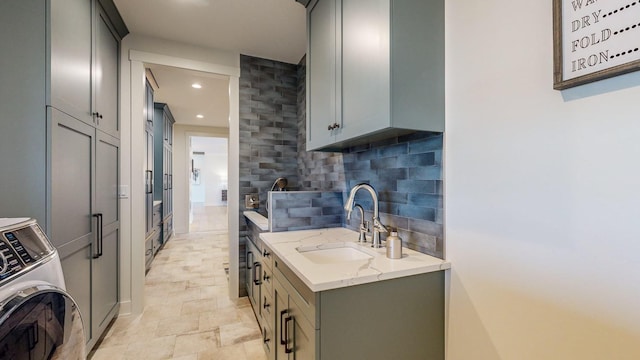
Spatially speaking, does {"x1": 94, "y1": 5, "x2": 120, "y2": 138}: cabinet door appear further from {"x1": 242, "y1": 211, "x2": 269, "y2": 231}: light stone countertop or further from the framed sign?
the framed sign

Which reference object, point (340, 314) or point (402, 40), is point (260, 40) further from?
point (340, 314)

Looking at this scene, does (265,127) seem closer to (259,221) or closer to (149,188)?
(259,221)

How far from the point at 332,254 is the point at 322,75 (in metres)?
1.12

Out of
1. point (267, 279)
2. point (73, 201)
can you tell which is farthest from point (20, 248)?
point (267, 279)

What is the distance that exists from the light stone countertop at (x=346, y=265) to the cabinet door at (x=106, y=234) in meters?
1.31

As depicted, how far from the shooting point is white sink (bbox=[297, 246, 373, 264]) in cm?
151

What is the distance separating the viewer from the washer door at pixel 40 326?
25.7 inches

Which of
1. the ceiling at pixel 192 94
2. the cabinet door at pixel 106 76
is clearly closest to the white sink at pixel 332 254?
the cabinet door at pixel 106 76

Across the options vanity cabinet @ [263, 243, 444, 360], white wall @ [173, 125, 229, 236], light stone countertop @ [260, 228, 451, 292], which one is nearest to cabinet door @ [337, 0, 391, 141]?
light stone countertop @ [260, 228, 451, 292]

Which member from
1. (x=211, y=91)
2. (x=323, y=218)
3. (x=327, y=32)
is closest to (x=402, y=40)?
(x=327, y=32)

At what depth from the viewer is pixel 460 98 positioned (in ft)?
3.85

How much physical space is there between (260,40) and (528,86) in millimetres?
2233

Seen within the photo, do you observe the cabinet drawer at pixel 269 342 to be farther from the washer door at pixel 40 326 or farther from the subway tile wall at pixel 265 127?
the subway tile wall at pixel 265 127

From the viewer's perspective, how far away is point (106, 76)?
205 centimetres
